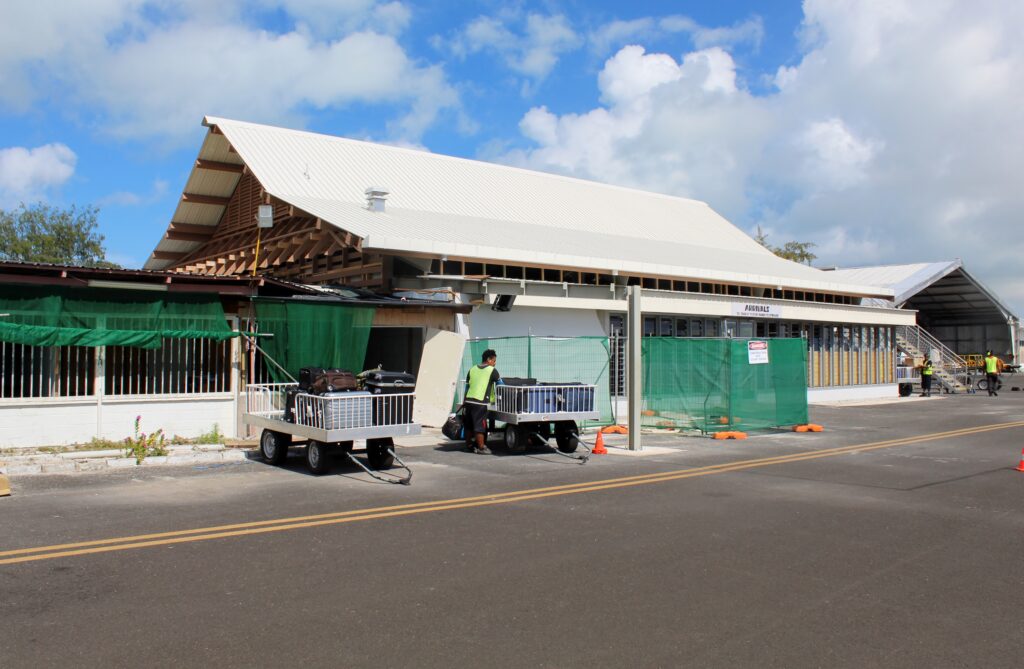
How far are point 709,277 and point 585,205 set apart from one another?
7.66 m

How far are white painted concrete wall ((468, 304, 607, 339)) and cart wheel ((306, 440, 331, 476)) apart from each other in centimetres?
838

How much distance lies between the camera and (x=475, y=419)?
49.1 ft

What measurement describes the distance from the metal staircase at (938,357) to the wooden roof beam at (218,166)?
99.8 feet

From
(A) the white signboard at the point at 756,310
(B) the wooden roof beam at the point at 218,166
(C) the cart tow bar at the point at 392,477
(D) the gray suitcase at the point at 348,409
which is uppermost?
(B) the wooden roof beam at the point at 218,166

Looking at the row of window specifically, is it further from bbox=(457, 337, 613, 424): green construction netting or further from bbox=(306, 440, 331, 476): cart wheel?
bbox=(306, 440, 331, 476): cart wheel

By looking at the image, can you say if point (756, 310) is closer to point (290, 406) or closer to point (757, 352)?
point (757, 352)

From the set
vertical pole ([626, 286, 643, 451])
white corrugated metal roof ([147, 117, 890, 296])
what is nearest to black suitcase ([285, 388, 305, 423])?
vertical pole ([626, 286, 643, 451])

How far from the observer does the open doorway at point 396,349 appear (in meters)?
21.4

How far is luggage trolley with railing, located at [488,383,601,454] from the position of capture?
47.6 feet

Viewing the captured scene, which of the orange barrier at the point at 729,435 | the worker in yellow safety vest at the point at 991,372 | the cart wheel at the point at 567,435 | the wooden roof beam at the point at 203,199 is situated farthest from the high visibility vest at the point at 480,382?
the worker in yellow safety vest at the point at 991,372

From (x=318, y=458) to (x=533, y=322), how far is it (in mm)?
10744

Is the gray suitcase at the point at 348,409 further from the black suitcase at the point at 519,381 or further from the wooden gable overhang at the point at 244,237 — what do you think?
the wooden gable overhang at the point at 244,237

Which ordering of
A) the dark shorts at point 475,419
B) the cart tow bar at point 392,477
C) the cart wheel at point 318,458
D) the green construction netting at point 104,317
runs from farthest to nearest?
1. the dark shorts at point 475,419
2. the green construction netting at point 104,317
3. the cart wheel at point 318,458
4. the cart tow bar at point 392,477

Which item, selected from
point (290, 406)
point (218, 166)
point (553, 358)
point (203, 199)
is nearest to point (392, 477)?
point (290, 406)
